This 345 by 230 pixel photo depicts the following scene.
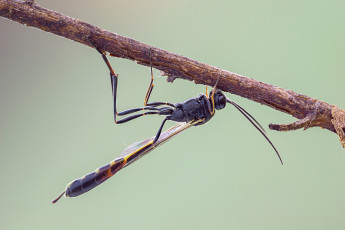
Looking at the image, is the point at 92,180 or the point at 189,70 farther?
the point at 92,180

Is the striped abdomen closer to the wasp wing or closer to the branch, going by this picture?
the wasp wing

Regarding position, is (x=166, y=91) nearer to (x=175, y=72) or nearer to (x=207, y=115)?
(x=207, y=115)

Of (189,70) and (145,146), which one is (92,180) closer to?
(145,146)

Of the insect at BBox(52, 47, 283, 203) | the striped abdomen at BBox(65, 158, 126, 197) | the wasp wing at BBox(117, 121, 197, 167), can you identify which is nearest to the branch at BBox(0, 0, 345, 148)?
the insect at BBox(52, 47, 283, 203)

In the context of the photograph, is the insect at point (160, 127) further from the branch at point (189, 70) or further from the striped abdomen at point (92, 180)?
the branch at point (189, 70)

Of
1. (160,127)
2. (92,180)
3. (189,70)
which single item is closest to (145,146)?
(160,127)

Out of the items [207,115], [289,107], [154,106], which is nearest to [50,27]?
[154,106]
